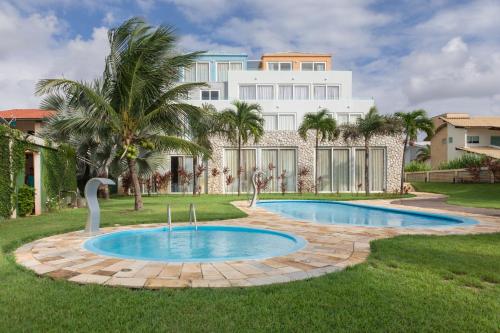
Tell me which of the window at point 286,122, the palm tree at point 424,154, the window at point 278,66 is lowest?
the palm tree at point 424,154

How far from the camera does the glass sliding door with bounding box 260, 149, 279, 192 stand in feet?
75.3

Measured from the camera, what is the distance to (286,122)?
97.5 feet

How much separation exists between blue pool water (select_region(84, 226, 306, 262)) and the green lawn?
1922 millimetres

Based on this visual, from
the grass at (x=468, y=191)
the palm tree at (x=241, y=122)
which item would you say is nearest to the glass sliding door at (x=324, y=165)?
the palm tree at (x=241, y=122)

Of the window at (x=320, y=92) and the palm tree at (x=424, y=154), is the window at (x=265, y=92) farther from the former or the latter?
the palm tree at (x=424, y=154)

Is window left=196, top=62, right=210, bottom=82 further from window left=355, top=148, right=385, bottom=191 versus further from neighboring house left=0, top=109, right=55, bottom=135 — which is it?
window left=355, top=148, right=385, bottom=191

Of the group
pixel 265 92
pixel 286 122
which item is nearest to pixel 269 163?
pixel 286 122

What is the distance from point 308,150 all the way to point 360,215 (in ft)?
33.6

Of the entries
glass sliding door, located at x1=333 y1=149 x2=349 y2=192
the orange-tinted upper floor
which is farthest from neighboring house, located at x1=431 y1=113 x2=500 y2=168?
glass sliding door, located at x1=333 y1=149 x2=349 y2=192

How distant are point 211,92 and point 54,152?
20030mm

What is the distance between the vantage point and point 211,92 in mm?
32031

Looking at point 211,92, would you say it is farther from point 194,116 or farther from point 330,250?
point 330,250

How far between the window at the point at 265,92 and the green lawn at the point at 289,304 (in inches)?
1088

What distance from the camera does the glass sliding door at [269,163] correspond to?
75.3ft
